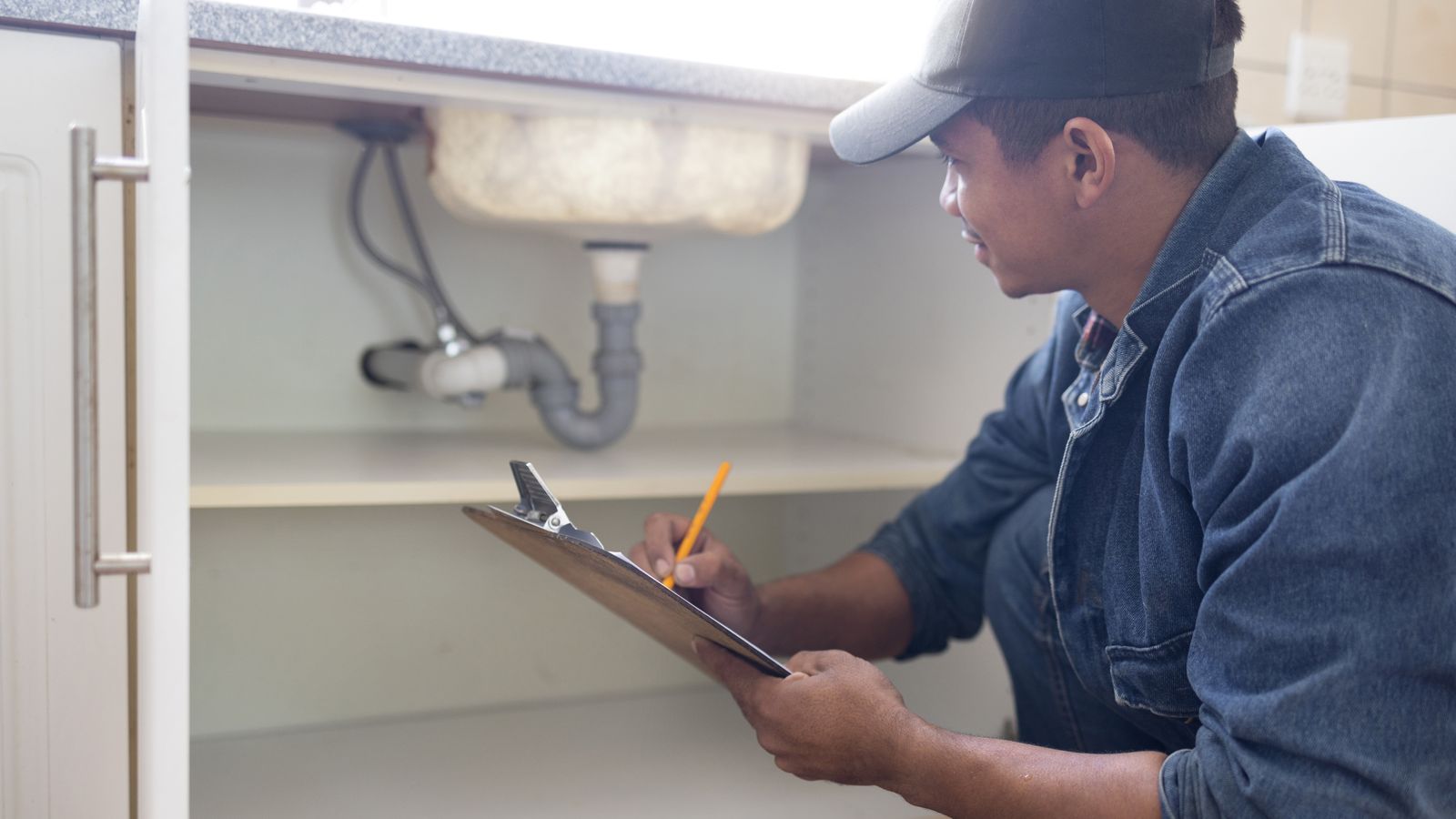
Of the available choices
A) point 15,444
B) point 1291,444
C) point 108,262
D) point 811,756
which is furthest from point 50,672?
point 1291,444

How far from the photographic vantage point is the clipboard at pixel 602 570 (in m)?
0.71

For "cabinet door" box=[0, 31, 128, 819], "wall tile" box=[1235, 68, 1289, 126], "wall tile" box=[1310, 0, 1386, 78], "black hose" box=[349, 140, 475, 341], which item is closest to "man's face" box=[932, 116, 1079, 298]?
"cabinet door" box=[0, 31, 128, 819]

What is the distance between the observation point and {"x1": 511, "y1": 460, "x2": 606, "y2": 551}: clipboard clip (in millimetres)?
795

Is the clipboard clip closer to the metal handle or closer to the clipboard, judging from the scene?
the clipboard

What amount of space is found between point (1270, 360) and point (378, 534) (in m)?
1.03

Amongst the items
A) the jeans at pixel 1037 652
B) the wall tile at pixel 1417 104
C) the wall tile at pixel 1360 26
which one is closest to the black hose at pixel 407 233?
the jeans at pixel 1037 652

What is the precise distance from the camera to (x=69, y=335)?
79 centimetres

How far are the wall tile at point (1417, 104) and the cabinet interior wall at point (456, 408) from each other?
2.74ft

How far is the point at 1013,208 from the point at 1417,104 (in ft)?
4.12

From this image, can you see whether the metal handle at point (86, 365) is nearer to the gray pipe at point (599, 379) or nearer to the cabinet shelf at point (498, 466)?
the cabinet shelf at point (498, 466)

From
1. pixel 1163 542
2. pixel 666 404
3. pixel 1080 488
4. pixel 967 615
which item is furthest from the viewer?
pixel 666 404

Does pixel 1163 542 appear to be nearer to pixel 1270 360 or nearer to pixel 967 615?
pixel 1270 360

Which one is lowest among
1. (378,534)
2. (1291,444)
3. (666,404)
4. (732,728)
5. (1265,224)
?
(732,728)

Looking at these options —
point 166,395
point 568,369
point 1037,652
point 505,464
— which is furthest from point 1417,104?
point 166,395
